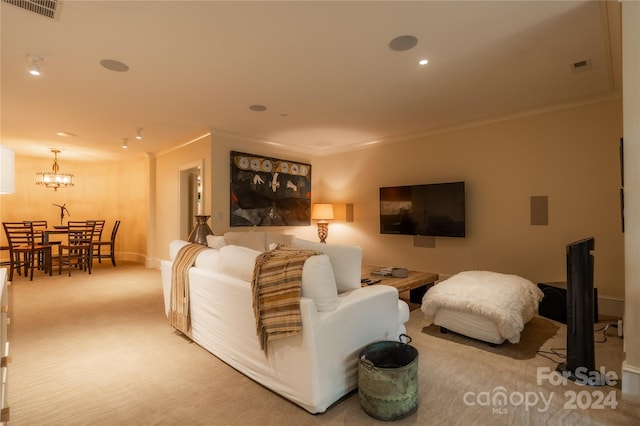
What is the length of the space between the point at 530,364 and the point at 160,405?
2.66 meters

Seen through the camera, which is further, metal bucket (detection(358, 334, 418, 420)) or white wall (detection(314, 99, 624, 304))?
white wall (detection(314, 99, 624, 304))

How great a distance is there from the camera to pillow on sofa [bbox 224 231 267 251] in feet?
14.7

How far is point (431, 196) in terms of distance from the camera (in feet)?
16.4

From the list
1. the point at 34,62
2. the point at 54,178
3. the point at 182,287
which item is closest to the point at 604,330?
the point at 182,287

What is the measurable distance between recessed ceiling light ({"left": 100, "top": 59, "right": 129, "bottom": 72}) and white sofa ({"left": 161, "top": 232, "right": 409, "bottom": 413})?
1911 mm

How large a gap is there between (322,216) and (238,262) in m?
3.97

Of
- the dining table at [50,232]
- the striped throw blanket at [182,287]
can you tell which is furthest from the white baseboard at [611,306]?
the dining table at [50,232]

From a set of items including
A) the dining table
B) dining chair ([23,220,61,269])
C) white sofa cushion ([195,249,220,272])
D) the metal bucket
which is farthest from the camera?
the dining table

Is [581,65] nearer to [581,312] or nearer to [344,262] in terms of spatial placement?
[581,312]

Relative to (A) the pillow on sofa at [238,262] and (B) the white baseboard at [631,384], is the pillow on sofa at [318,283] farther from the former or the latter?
(B) the white baseboard at [631,384]

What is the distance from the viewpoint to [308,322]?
1799 millimetres

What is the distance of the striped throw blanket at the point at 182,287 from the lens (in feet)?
9.51

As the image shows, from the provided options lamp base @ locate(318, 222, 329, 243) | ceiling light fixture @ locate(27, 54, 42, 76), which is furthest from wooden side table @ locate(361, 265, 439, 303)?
ceiling light fixture @ locate(27, 54, 42, 76)

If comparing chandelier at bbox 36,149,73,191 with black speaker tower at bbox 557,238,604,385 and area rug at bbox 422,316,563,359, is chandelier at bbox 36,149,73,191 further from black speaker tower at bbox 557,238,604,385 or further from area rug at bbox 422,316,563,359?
black speaker tower at bbox 557,238,604,385
